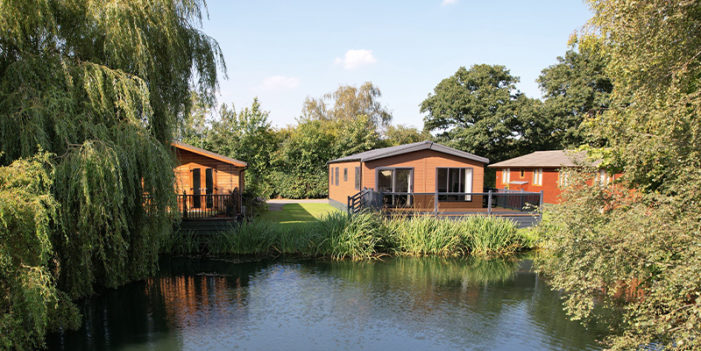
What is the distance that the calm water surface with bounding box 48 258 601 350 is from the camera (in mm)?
7047

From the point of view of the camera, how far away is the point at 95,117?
796cm

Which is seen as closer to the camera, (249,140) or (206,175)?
(206,175)

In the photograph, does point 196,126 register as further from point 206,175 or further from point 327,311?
point 327,311

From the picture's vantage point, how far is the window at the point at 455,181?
18.2 meters

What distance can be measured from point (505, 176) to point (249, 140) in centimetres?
1722

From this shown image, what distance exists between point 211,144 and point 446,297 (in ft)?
67.8

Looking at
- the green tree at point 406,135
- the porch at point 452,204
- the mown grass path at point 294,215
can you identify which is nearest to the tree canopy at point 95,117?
the porch at point 452,204

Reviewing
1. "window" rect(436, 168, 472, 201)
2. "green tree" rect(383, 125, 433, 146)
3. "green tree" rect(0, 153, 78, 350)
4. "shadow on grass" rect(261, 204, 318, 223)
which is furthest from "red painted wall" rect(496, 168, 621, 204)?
"green tree" rect(0, 153, 78, 350)

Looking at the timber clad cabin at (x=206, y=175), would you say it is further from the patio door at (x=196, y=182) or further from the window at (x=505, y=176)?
the window at (x=505, y=176)

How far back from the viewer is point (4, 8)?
→ 7.11 m

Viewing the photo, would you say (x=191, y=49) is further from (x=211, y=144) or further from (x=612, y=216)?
(x=211, y=144)

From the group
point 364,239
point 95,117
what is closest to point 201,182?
point 364,239

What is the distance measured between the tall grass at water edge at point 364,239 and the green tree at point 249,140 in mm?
12588

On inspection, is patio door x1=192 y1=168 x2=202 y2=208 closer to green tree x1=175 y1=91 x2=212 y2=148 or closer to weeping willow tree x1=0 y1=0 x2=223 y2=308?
green tree x1=175 y1=91 x2=212 y2=148
